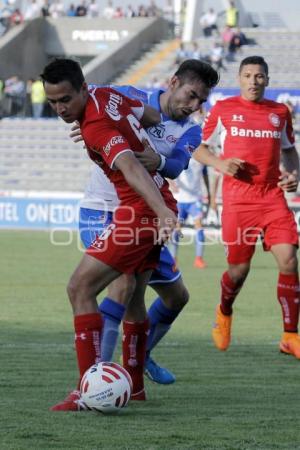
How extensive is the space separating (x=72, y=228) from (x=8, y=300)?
14382mm

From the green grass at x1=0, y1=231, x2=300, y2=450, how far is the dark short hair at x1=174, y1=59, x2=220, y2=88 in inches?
74.0

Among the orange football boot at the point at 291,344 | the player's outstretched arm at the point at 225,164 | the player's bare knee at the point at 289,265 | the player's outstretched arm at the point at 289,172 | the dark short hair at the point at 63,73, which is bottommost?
the orange football boot at the point at 291,344

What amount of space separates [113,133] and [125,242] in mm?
628

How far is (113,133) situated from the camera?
5.96 m

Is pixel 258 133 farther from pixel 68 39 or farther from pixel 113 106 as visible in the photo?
pixel 68 39

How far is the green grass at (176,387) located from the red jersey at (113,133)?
118 cm

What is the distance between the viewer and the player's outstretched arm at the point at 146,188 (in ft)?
18.8

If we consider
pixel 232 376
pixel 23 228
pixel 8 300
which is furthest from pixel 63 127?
pixel 232 376

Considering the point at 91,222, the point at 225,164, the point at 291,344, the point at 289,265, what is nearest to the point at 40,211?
the point at 289,265

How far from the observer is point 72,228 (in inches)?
1086

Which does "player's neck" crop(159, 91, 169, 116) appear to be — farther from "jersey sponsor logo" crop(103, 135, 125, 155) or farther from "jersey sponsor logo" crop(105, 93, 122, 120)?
"jersey sponsor logo" crop(103, 135, 125, 155)

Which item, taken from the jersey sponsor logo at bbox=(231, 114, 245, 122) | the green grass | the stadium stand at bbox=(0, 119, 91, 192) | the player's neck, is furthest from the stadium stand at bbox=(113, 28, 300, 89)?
the player's neck

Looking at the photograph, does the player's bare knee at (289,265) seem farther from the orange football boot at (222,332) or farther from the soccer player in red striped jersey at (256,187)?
the orange football boot at (222,332)

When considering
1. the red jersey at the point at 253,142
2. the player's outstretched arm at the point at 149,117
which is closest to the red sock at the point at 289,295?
the red jersey at the point at 253,142
